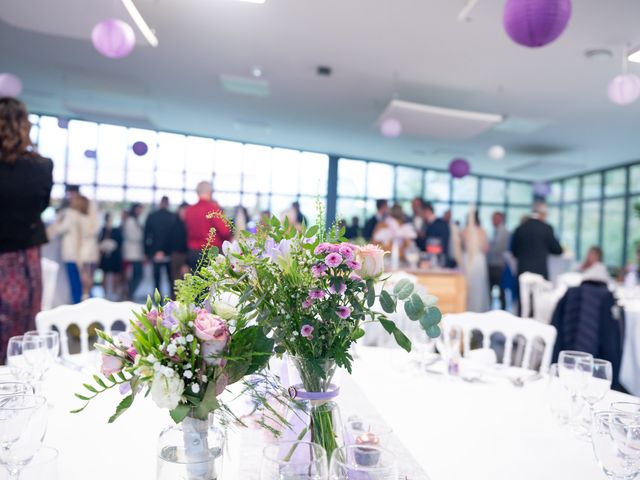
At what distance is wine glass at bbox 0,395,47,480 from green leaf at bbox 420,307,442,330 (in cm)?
65

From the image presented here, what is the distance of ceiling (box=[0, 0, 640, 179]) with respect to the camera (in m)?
4.28

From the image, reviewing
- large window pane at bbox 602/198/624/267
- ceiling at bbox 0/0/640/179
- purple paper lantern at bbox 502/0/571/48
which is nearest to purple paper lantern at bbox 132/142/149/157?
ceiling at bbox 0/0/640/179

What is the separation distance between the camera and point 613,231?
36.0 feet

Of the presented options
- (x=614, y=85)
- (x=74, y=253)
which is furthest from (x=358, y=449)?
(x=74, y=253)

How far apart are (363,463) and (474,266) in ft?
19.7

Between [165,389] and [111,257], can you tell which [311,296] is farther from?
[111,257]

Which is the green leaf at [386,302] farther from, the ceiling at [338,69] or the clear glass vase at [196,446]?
the ceiling at [338,69]

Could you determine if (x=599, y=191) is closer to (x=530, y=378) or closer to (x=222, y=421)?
(x=530, y=378)

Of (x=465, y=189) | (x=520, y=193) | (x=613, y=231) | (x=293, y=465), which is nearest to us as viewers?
(x=293, y=465)

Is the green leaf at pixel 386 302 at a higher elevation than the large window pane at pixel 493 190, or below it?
below

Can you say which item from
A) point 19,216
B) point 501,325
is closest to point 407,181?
point 501,325

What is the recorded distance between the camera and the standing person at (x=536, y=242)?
6.03 m

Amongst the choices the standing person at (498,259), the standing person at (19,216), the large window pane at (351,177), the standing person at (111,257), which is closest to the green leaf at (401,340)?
the standing person at (19,216)

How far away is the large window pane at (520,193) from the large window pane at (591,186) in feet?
6.77
